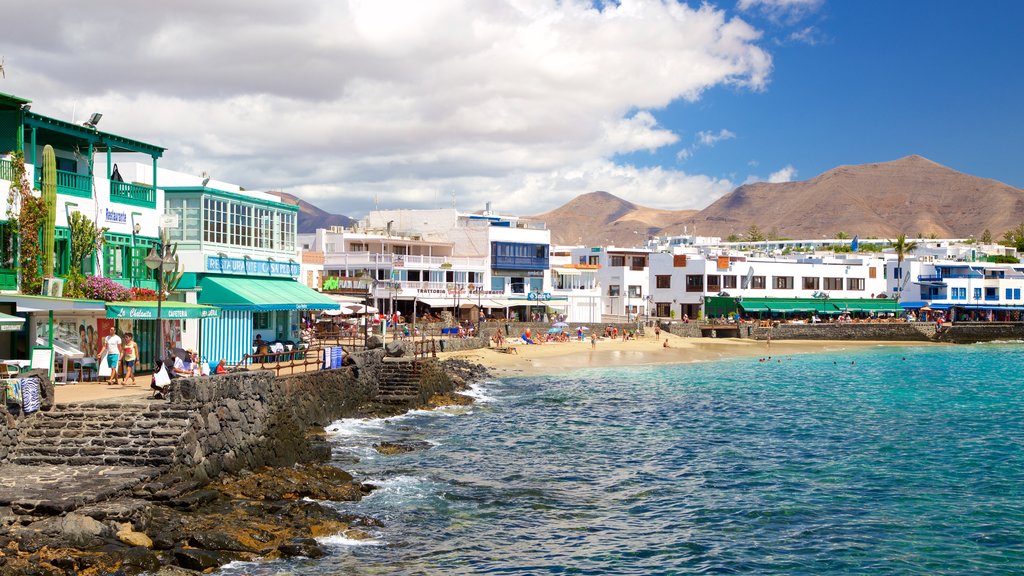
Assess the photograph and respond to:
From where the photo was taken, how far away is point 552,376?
57.3m

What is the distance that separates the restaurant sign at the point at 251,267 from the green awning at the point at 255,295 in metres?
0.35

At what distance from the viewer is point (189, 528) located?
18.1 meters

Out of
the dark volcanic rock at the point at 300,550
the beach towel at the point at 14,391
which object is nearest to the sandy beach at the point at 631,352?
the beach towel at the point at 14,391

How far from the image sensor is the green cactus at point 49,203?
94.1ft

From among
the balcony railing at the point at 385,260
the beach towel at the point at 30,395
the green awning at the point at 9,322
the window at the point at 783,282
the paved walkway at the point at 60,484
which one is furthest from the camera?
the window at the point at 783,282

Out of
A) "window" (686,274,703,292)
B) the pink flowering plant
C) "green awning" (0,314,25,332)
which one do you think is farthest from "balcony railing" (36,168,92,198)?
"window" (686,274,703,292)

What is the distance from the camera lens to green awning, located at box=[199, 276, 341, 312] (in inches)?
1426

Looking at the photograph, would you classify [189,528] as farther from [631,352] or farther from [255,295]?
[631,352]

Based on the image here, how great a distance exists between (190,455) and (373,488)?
4.88 meters

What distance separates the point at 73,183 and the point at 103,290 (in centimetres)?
507

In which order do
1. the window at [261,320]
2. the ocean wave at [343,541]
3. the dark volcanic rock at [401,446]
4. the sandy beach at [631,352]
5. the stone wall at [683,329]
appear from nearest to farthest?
the ocean wave at [343,541]
the dark volcanic rock at [401,446]
the window at [261,320]
the sandy beach at [631,352]
the stone wall at [683,329]

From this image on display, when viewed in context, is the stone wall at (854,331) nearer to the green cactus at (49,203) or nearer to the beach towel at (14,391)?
the green cactus at (49,203)

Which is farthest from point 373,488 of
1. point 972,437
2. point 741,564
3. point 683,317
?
point 683,317

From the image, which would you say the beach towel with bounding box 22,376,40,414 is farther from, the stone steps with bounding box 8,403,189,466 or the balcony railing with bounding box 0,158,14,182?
the balcony railing with bounding box 0,158,14,182
